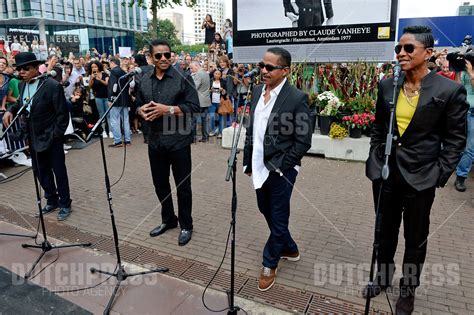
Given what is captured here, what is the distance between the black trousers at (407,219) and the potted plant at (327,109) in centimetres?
479

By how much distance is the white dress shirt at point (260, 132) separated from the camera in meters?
3.32

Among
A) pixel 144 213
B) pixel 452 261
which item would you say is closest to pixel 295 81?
pixel 144 213

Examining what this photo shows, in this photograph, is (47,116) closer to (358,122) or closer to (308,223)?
(308,223)

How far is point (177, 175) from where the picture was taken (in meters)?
4.25

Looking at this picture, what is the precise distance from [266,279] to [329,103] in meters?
5.10

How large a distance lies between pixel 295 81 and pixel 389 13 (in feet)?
7.91

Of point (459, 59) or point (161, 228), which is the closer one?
point (161, 228)

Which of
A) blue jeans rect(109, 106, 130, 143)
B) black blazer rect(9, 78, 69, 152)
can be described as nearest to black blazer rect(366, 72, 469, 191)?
black blazer rect(9, 78, 69, 152)

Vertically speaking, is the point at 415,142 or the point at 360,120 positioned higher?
the point at 415,142

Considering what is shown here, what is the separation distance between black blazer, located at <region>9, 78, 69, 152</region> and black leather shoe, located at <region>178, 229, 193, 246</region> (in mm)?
2063

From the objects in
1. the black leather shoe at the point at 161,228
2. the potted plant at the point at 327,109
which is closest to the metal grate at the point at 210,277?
the black leather shoe at the point at 161,228

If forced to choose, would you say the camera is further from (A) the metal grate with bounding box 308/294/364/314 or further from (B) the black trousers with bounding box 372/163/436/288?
(A) the metal grate with bounding box 308/294/364/314

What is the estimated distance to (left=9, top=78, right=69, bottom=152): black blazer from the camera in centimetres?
482

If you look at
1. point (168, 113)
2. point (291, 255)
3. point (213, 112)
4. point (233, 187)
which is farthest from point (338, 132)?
point (233, 187)
